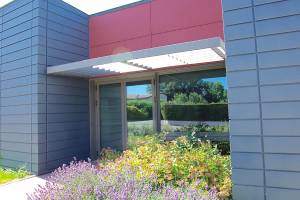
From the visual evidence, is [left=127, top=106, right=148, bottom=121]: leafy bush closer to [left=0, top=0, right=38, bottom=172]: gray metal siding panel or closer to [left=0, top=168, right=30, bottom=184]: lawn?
[left=0, top=0, right=38, bottom=172]: gray metal siding panel

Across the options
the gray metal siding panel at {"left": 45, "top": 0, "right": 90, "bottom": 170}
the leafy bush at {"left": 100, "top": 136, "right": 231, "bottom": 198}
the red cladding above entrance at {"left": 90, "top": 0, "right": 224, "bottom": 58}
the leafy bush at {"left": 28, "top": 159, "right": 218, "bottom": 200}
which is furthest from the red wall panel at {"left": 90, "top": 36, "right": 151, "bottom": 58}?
the leafy bush at {"left": 28, "top": 159, "right": 218, "bottom": 200}

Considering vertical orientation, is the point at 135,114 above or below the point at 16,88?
below

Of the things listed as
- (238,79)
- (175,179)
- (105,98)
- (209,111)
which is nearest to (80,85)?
(105,98)

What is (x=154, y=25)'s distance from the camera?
749cm

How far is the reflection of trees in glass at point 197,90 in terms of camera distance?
6780 mm

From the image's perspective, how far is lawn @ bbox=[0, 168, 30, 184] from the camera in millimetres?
6586

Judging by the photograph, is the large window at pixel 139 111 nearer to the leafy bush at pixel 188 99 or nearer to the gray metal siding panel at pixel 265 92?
the leafy bush at pixel 188 99

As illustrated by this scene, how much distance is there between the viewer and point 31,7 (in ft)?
24.4

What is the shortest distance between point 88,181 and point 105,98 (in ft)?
18.6

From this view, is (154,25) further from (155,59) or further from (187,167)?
(187,167)

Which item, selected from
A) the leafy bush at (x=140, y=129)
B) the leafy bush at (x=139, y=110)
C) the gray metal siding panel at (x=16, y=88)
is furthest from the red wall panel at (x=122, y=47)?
the leafy bush at (x=140, y=129)

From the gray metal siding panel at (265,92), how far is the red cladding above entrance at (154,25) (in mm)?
2641

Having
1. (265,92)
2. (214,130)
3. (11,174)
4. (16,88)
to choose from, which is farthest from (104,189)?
(16,88)

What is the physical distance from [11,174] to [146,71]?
463 centimetres
